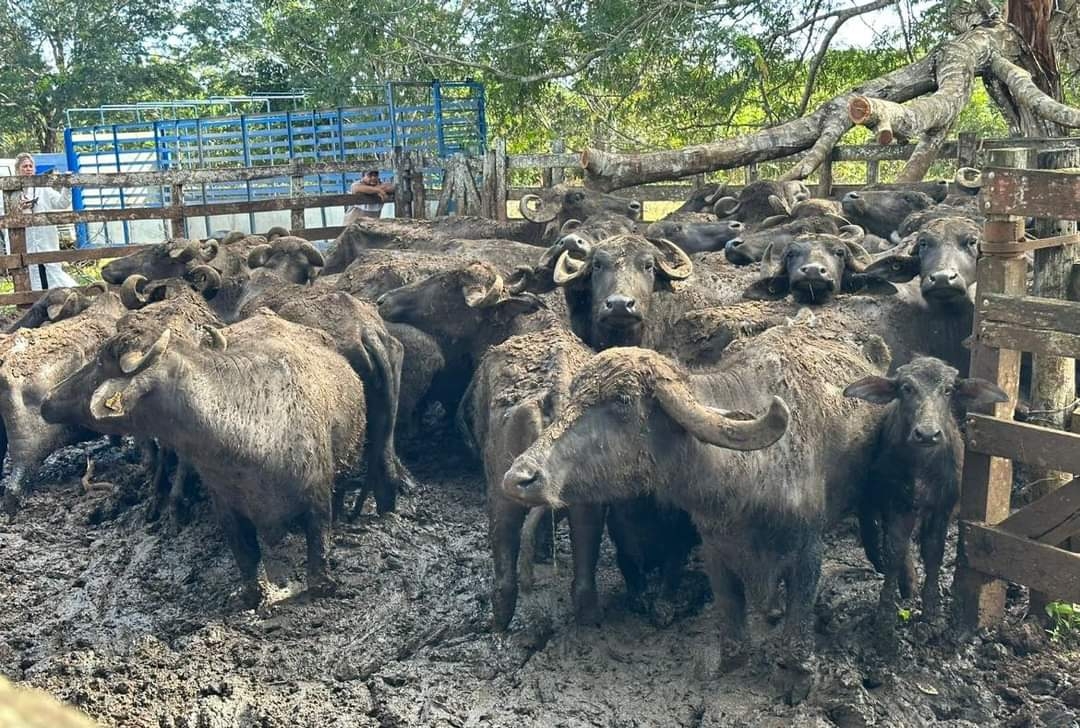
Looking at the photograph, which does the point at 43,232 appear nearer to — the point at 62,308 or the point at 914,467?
the point at 62,308

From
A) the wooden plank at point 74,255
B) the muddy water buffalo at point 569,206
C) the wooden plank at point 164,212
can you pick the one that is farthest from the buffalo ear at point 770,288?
the wooden plank at point 164,212

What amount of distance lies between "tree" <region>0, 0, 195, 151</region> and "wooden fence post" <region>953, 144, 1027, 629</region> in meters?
30.1

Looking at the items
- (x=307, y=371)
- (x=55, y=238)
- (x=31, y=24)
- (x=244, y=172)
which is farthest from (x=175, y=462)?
(x=31, y=24)

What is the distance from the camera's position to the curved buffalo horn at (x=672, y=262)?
26.6 ft

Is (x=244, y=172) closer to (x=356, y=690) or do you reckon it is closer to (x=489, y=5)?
(x=489, y=5)

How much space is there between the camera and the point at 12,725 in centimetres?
106

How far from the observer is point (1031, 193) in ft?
17.7

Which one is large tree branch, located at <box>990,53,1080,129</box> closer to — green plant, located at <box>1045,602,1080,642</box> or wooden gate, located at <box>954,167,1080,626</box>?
wooden gate, located at <box>954,167,1080,626</box>

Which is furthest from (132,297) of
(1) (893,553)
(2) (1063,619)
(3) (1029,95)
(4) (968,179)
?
(3) (1029,95)

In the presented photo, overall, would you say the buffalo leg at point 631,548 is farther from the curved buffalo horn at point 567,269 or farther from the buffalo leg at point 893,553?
the curved buffalo horn at point 567,269

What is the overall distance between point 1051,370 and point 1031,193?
A: 3.61 feet

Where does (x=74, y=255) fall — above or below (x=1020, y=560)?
above

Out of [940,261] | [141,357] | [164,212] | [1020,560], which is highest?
[164,212]

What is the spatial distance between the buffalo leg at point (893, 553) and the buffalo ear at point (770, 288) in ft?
7.88
